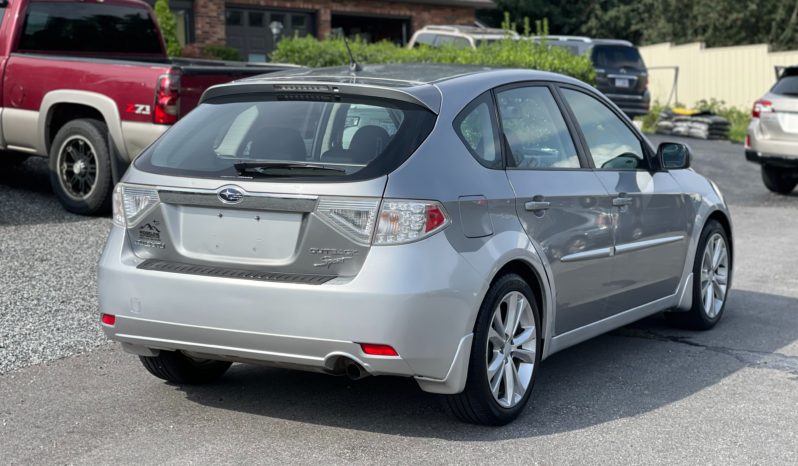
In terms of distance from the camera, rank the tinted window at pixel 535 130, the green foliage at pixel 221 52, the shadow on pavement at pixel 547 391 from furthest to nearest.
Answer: the green foliage at pixel 221 52
the tinted window at pixel 535 130
the shadow on pavement at pixel 547 391

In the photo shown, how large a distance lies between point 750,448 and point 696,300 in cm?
225

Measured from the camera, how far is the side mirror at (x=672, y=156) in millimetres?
5945

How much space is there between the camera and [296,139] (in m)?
4.27

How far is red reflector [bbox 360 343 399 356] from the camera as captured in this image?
3.89 metres

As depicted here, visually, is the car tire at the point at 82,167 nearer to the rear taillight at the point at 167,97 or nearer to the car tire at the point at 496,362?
the rear taillight at the point at 167,97

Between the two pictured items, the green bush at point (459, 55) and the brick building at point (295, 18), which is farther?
the brick building at point (295, 18)

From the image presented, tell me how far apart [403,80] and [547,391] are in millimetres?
1824

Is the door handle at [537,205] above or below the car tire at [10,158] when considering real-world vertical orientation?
above

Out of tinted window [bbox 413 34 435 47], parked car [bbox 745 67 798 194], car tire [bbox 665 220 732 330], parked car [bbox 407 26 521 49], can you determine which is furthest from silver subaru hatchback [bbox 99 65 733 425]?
tinted window [bbox 413 34 435 47]

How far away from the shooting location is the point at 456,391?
4094mm

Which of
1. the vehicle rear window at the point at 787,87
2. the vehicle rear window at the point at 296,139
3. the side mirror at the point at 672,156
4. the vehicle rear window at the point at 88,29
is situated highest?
the vehicle rear window at the point at 88,29

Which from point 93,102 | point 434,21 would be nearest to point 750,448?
point 93,102

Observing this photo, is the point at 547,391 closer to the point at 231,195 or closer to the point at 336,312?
the point at 336,312

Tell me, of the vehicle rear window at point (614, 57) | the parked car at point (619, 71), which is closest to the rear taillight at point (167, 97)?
the parked car at point (619, 71)
